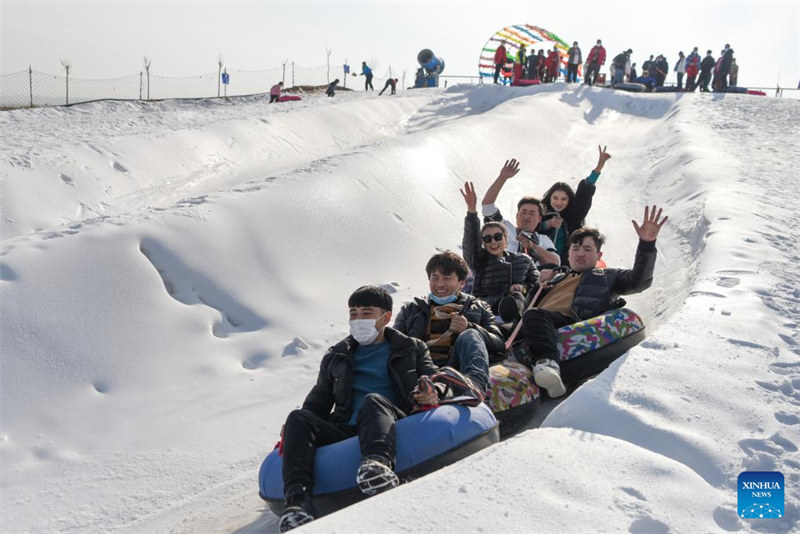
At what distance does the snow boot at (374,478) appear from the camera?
2789 mm

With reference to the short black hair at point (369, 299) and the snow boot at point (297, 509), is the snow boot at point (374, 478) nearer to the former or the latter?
the snow boot at point (297, 509)

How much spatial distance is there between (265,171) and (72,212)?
3858mm

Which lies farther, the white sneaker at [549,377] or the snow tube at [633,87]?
the snow tube at [633,87]

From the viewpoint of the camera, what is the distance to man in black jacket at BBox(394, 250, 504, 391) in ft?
13.3

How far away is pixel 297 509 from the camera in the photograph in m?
2.85

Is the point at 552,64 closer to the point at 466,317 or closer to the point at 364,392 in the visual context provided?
the point at 466,317

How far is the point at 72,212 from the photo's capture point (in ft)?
29.2

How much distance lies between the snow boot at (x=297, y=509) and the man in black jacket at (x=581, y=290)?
1.60m

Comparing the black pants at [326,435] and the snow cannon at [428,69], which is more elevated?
the snow cannon at [428,69]

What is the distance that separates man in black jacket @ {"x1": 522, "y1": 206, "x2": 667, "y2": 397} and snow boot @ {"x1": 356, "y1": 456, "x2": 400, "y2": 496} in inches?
55.7

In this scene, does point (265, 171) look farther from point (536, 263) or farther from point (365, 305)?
point (365, 305)

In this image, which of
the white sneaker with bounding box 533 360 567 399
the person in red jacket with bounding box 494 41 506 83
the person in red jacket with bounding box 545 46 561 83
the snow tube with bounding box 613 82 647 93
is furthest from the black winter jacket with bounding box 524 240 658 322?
the person in red jacket with bounding box 494 41 506 83

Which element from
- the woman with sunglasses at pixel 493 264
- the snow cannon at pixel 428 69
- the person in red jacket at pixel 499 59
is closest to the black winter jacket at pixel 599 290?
the woman with sunglasses at pixel 493 264

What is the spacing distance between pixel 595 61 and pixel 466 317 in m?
20.0
